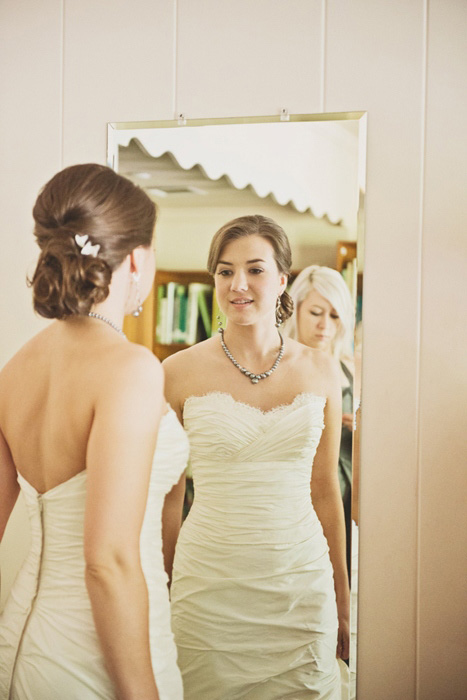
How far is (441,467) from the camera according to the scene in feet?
6.30

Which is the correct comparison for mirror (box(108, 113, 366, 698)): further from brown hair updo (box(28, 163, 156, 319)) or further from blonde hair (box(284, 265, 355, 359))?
brown hair updo (box(28, 163, 156, 319))

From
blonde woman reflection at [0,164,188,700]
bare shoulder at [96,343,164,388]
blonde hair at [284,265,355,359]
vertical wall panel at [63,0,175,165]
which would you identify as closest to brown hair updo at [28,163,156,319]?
blonde woman reflection at [0,164,188,700]

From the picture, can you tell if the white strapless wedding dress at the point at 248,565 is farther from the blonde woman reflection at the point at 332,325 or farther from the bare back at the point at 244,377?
the blonde woman reflection at the point at 332,325

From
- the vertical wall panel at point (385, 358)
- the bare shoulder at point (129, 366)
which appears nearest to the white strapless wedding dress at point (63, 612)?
the bare shoulder at point (129, 366)

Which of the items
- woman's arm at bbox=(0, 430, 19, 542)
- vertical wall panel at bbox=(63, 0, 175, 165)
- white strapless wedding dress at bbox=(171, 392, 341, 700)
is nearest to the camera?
woman's arm at bbox=(0, 430, 19, 542)

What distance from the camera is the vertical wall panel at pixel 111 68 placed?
2.04 meters

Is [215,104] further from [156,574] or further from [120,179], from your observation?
[156,574]

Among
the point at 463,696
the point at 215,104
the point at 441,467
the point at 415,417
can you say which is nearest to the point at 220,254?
the point at 215,104

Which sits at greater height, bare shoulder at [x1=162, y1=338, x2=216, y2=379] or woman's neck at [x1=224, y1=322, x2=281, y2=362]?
woman's neck at [x1=224, y1=322, x2=281, y2=362]

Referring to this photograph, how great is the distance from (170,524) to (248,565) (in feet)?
0.78

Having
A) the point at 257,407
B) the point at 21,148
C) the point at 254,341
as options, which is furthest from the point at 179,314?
the point at 21,148

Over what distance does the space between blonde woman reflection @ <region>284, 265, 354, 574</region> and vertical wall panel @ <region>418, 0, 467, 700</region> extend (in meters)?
0.22

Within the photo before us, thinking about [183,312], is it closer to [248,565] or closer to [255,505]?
[255,505]

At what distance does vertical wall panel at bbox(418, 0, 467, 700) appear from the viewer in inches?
74.7
